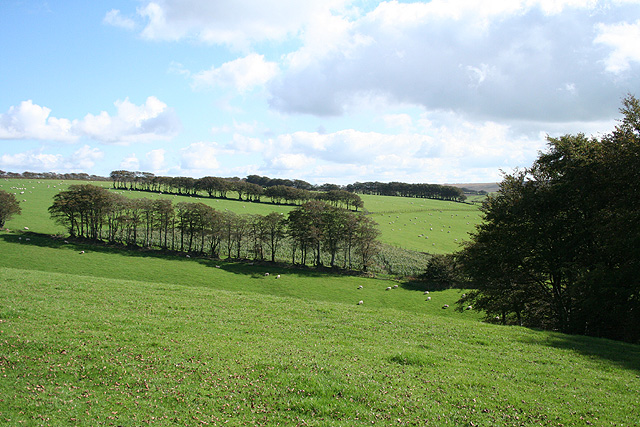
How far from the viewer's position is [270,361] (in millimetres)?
11641

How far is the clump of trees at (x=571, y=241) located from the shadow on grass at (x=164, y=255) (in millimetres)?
33476

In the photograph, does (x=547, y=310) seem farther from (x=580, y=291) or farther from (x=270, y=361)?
(x=270, y=361)

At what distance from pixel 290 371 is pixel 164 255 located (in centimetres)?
5584

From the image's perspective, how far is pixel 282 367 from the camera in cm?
1125

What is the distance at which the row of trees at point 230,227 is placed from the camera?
62625mm

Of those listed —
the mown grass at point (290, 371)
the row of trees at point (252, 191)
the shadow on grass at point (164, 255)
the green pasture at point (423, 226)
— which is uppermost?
the row of trees at point (252, 191)

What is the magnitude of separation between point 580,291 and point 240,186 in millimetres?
136901

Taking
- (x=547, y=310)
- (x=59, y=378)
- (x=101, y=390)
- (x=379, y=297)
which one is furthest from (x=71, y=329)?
(x=379, y=297)

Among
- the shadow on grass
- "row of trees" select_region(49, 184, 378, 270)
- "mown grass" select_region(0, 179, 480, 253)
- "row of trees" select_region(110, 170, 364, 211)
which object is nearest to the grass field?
the shadow on grass

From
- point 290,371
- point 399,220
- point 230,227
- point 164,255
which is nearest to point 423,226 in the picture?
point 399,220

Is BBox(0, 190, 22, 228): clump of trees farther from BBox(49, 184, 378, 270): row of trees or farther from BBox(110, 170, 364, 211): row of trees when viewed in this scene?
BBox(110, 170, 364, 211): row of trees

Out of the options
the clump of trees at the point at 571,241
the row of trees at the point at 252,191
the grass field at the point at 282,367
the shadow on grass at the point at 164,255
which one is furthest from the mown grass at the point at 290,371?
the row of trees at the point at 252,191

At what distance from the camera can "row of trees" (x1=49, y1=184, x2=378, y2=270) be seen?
62625mm

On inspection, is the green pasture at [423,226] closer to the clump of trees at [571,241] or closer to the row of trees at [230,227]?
the row of trees at [230,227]
